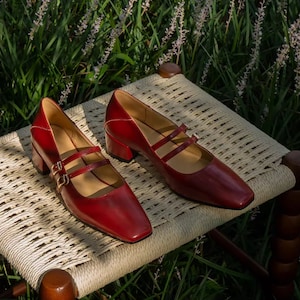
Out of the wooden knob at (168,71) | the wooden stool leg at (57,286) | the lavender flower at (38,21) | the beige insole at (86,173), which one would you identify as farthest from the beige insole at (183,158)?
the lavender flower at (38,21)

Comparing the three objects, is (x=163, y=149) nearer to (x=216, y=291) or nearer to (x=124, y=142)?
(x=124, y=142)

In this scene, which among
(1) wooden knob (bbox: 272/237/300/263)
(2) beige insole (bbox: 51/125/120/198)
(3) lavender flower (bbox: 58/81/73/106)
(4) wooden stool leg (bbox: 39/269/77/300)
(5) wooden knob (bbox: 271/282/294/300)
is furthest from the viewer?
(3) lavender flower (bbox: 58/81/73/106)

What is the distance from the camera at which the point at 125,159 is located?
1653 mm

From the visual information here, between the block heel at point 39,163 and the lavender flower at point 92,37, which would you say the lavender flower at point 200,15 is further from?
the block heel at point 39,163

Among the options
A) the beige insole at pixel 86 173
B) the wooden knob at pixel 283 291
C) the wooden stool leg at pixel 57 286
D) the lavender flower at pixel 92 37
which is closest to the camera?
the wooden stool leg at pixel 57 286

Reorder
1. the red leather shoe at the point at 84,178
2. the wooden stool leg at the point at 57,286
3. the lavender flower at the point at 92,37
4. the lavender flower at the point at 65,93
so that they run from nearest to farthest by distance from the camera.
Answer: the wooden stool leg at the point at 57,286
the red leather shoe at the point at 84,178
the lavender flower at the point at 65,93
the lavender flower at the point at 92,37

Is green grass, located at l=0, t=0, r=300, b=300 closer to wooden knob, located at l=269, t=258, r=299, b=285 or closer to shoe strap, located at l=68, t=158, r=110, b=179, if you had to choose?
wooden knob, located at l=269, t=258, r=299, b=285

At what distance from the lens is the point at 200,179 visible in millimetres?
1539

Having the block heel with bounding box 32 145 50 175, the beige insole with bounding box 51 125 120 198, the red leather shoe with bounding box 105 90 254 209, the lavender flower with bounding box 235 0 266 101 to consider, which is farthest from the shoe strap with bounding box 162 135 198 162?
the lavender flower with bounding box 235 0 266 101

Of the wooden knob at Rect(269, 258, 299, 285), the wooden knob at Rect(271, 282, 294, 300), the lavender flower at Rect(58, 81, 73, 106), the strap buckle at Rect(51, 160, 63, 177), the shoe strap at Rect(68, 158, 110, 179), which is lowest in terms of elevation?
the wooden knob at Rect(271, 282, 294, 300)

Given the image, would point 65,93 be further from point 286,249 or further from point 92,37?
point 286,249

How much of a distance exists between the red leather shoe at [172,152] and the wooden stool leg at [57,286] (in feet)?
0.95

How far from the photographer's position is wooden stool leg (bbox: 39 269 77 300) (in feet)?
4.43

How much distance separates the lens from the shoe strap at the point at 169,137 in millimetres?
1627
